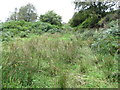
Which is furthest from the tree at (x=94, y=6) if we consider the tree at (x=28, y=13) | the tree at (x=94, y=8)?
the tree at (x=28, y=13)

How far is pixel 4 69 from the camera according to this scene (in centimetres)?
173

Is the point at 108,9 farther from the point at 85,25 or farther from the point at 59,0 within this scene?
the point at 59,0

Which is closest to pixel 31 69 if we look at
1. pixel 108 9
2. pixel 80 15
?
pixel 108 9

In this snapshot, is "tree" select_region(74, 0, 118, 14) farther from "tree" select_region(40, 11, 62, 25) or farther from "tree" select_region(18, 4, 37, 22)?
"tree" select_region(18, 4, 37, 22)

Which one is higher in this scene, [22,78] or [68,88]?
[22,78]

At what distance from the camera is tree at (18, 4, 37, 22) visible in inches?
804

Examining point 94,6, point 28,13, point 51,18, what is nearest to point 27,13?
point 28,13

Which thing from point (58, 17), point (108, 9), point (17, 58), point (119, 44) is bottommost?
point (17, 58)

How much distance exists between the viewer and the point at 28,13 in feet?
67.9

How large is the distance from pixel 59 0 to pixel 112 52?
20.3 feet

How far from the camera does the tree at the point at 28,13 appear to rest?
20.4 metres

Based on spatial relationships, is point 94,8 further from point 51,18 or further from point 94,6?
point 51,18

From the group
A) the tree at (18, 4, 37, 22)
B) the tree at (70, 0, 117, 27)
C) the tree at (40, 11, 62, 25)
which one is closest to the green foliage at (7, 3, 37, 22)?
the tree at (18, 4, 37, 22)

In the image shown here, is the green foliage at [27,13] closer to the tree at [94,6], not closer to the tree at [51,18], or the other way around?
the tree at [51,18]
